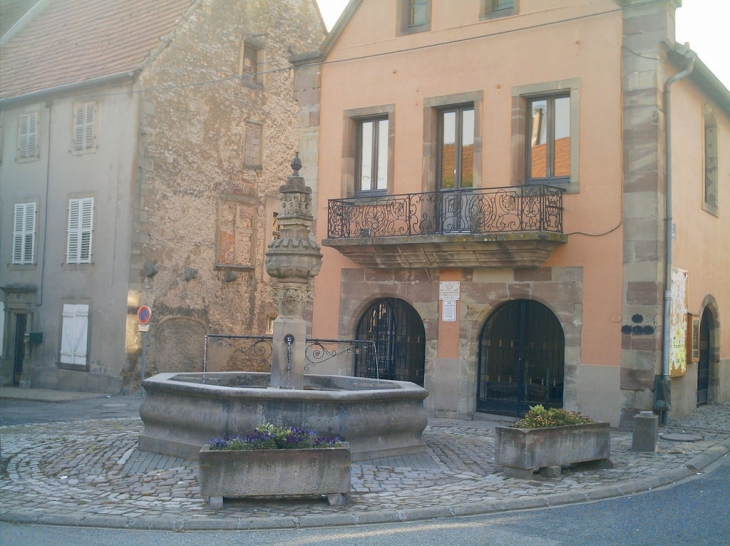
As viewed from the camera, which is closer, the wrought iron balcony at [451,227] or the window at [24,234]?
the wrought iron balcony at [451,227]

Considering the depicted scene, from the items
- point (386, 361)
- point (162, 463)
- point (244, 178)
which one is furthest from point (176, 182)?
point (162, 463)

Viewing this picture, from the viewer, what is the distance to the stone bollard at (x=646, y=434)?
12.2 metres

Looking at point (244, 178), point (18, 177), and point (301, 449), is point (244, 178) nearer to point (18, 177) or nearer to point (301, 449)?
point (18, 177)

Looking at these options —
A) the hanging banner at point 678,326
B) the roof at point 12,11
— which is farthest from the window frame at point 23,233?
the hanging banner at point 678,326

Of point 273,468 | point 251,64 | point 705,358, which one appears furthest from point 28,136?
point 273,468

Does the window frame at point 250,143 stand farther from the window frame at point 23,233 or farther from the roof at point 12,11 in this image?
the roof at point 12,11

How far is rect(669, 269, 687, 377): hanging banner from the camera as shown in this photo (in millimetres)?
15484

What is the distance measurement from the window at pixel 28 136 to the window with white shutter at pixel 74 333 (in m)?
5.07

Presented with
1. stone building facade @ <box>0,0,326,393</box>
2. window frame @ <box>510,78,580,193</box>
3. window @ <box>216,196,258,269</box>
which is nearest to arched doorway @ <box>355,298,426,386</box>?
window frame @ <box>510,78,580,193</box>

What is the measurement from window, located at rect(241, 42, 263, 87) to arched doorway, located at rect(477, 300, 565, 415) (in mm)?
13987

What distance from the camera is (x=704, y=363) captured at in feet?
63.7

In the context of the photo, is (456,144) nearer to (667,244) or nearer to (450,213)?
(450,213)

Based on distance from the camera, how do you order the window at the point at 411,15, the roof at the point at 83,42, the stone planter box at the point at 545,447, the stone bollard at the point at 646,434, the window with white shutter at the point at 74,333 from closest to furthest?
the stone planter box at the point at 545,447
the stone bollard at the point at 646,434
the window at the point at 411,15
the window with white shutter at the point at 74,333
the roof at the point at 83,42

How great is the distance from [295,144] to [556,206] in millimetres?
14962
